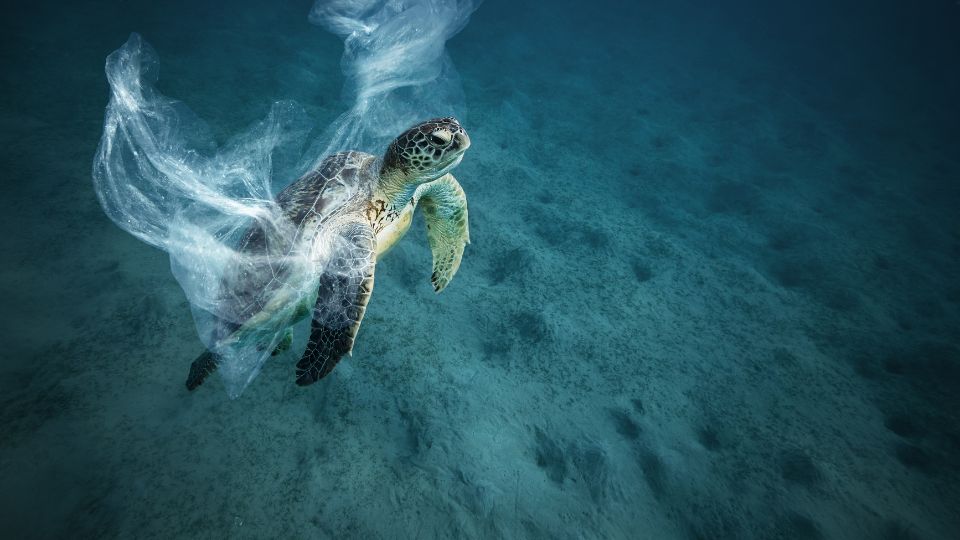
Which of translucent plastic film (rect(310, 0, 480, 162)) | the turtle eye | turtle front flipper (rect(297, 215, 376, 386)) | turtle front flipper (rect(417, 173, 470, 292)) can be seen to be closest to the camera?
turtle front flipper (rect(297, 215, 376, 386))

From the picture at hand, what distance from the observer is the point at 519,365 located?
344 centimetres

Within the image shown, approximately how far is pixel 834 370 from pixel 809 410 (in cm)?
80

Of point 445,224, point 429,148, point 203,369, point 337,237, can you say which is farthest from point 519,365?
point 203,369

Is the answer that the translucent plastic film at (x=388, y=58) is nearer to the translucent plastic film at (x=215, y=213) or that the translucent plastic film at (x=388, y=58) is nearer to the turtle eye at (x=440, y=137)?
the translucent plastic film at (x=215, y=213)

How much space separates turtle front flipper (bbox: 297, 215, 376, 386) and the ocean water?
3.59 ft

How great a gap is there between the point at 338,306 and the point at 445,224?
4.97 feet

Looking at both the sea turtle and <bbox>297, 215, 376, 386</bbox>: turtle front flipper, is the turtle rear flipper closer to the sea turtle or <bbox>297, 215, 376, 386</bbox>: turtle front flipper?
the sea turtle

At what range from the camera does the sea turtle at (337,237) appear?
6.79ft

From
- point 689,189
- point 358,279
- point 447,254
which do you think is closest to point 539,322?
point 447,254

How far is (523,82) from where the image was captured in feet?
33.4

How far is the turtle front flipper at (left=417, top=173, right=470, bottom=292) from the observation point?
310cm

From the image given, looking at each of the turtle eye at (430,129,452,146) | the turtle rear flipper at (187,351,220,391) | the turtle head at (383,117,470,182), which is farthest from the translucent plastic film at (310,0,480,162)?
the turtle rear flipper at (187,351,220,391)

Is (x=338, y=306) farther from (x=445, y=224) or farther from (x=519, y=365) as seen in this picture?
(x=519, y=365)

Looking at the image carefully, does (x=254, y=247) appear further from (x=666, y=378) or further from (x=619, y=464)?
(x=666, y=378)
